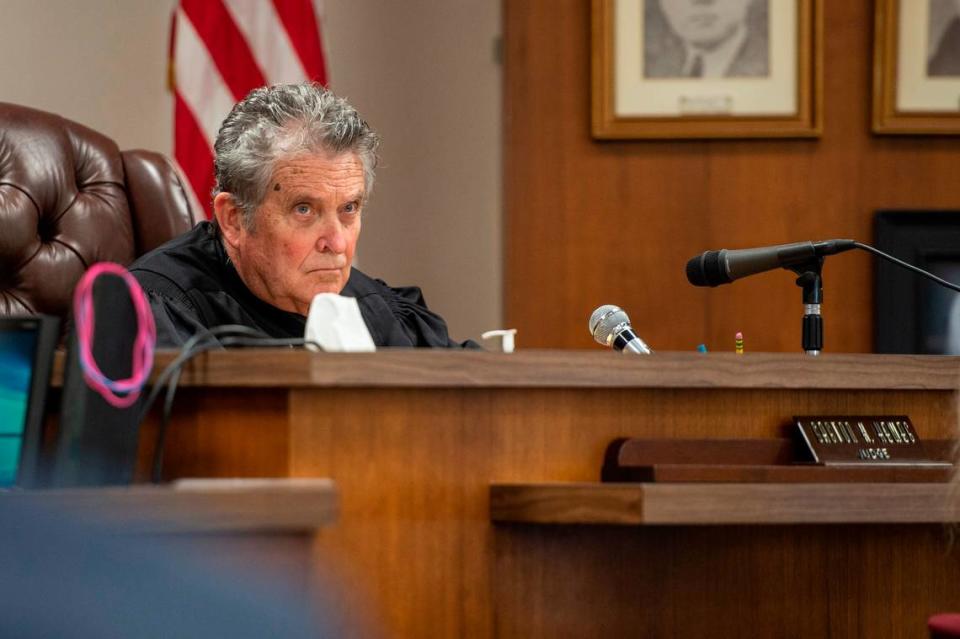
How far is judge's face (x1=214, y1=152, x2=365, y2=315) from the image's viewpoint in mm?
2025

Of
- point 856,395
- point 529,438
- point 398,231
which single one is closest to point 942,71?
point 398,231

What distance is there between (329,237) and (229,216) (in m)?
0.19

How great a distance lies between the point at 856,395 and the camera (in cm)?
146

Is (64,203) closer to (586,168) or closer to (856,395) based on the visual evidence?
(856,395)

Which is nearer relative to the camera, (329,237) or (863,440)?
(863,440)

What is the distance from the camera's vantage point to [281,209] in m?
2.03

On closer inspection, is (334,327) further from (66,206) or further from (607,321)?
(66,206)

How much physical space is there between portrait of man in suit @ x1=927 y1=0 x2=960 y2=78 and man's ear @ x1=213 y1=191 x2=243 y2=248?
221 centimetres

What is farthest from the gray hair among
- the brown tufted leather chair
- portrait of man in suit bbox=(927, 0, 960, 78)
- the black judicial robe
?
portrait of man in suit bbox=(927, 0, 960, 78)

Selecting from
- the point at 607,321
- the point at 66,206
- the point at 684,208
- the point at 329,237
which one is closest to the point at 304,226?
the point at 329,237

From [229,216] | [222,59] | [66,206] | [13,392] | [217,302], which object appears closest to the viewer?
[13,392]

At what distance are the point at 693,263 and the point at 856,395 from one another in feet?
1.27

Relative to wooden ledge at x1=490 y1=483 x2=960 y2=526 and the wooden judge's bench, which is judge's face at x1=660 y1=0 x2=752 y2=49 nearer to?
the wooden judge's bench

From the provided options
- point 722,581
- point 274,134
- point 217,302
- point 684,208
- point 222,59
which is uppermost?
point 222,59
